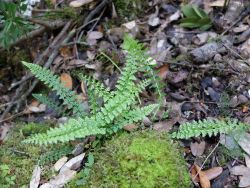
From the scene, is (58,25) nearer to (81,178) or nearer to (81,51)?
(81,51)

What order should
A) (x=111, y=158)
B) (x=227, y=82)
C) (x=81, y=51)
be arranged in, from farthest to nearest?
(x=81, y=51) < (x=227, y=82) < (x=111, y=158)

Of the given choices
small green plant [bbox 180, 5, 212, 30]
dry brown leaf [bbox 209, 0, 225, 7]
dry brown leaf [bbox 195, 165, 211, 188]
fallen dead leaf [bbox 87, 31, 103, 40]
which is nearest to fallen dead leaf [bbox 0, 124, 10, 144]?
fallen dead leaf [bbox 87, 31, 103, 40]

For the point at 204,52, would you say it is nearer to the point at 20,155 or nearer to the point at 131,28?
the point at 131,28

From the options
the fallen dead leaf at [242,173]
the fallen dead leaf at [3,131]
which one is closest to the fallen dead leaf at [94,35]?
the fallen dead leaf at [3,131]

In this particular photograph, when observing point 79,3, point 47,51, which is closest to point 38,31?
point 47,51

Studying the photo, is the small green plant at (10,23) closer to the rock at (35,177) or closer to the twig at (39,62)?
the twig at (39,62)

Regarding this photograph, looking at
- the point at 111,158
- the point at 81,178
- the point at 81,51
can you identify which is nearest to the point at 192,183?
the point at 111,158

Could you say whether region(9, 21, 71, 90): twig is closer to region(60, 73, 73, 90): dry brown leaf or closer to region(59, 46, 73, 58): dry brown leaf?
region(59, 46, 73, 58): dry brown leaf
